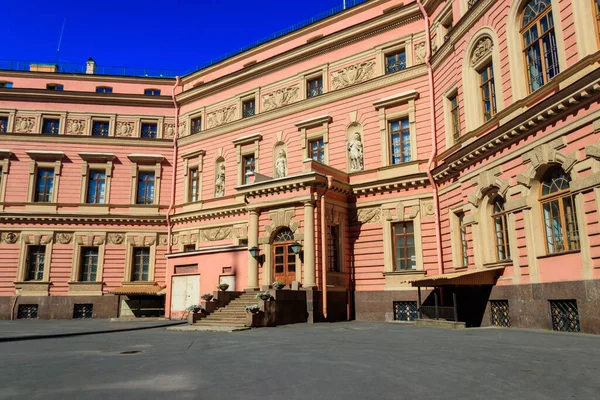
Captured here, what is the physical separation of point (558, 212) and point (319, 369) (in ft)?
31.6

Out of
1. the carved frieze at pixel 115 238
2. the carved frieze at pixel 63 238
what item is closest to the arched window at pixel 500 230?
the carved frieze at pixel 115 238

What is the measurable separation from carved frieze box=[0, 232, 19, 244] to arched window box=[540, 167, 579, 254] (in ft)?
94.5

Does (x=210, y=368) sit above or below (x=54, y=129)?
below

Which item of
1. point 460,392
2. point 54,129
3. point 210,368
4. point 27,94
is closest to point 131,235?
point 54,129

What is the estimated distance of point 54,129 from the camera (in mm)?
31141

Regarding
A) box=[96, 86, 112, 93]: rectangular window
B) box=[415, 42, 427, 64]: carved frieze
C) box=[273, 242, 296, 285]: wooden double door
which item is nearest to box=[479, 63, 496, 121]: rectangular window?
box=[415, 42, 427, 64]: carved frieze

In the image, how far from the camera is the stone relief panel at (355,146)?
23703 millimetres

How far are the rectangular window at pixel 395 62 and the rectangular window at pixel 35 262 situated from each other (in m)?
23.1

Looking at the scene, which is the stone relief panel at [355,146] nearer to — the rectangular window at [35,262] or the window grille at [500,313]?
the window grille at [500,313]

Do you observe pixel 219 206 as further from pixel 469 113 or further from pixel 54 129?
pixel 469 113

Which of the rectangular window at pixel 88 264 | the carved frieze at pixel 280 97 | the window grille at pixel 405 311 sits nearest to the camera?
the window grille at pixel 405 311

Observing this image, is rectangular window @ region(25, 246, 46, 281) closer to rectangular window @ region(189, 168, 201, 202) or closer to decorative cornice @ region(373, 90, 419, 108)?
rectangular window @ region(189, 168, 201, 202)

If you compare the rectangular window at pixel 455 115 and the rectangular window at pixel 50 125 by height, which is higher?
the rectangular window at pixel 50 125

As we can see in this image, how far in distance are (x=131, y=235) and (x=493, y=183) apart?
22037 mm
